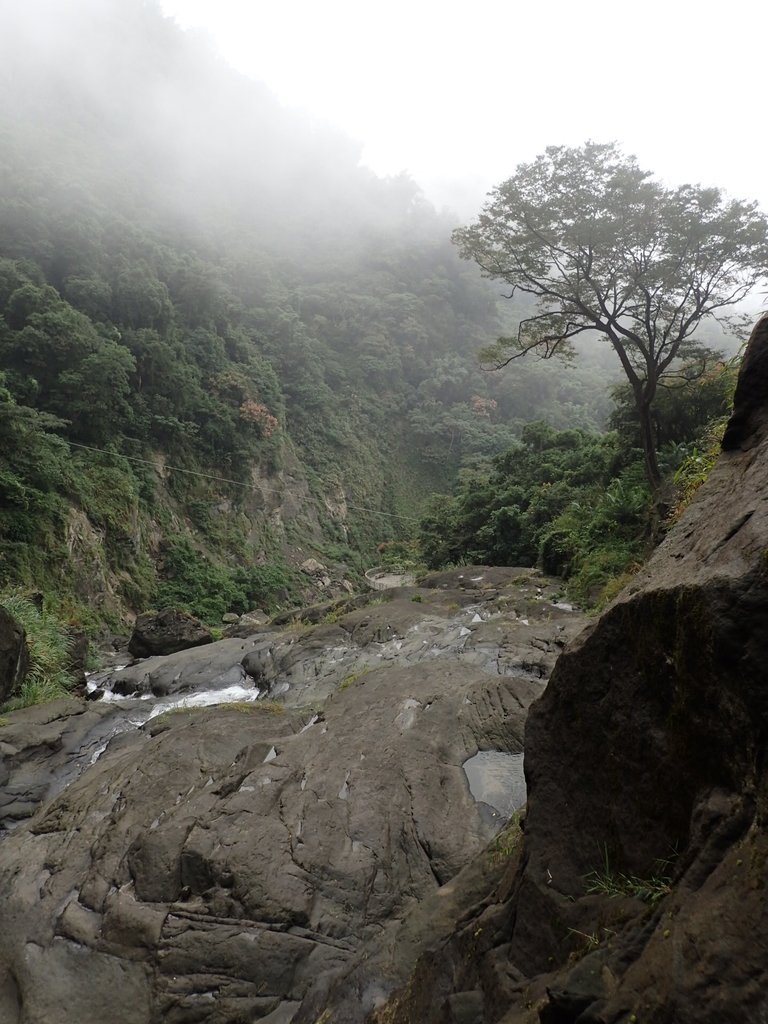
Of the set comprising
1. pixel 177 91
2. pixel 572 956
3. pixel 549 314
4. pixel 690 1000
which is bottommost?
pixel 572 956

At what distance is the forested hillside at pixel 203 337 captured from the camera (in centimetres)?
2180

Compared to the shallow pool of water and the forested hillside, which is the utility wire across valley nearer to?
the forested hillside

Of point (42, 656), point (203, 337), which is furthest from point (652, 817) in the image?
point (203, 337)

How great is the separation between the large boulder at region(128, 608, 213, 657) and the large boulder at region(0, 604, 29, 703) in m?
4.90

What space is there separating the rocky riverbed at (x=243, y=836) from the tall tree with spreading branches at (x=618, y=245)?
8.04 metres

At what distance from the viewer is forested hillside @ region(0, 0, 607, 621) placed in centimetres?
2180

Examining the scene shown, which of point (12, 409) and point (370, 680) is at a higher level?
point (12, 409)

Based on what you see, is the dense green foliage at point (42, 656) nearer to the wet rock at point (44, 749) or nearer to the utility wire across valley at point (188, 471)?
the wet rock at point (44, 749)

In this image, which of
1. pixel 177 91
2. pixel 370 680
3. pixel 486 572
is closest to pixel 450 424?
pixel 486 572

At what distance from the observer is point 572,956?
2.28 m

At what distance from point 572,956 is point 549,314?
14.2 meters

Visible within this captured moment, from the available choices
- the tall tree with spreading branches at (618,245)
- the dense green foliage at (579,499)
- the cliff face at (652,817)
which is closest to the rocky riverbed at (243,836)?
→ the cliff face at (652,817)

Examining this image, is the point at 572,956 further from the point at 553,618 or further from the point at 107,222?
the point at 107,222

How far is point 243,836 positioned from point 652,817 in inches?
157
